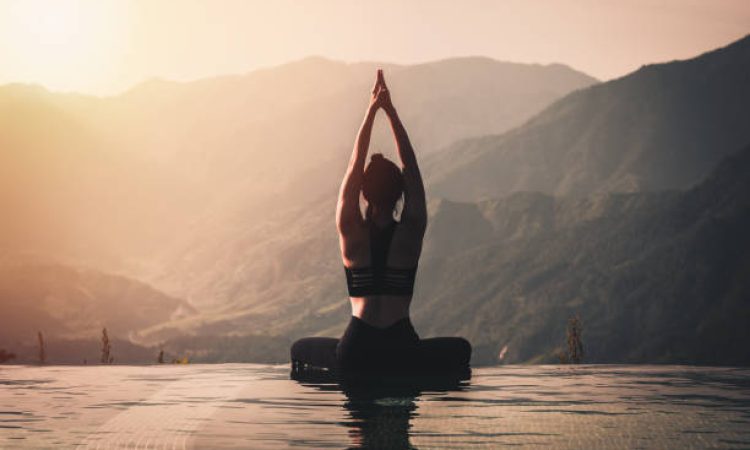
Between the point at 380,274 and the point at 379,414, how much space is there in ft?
4.51

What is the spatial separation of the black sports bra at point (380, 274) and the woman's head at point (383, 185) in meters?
0.22

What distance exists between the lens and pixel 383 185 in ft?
29.3

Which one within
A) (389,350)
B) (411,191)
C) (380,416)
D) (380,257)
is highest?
(411,191)

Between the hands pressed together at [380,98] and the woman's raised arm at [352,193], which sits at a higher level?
the hands pressed together at [380,98]

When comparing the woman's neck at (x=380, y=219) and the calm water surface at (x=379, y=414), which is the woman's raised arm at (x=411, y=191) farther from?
the calm water surface at (x=379, y=414)

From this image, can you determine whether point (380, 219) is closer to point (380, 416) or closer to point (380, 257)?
point (380, 257)

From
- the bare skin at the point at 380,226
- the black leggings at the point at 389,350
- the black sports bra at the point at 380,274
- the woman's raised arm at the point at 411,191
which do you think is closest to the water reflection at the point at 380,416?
the black leggings at the point at 389,350

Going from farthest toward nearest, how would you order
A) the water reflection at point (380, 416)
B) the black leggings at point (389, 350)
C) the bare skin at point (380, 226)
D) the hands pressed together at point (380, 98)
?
the hands pressed together at point (380, 98)
the black leggings at point (389, 350)
the bare skin at point (380, 226)
the water reflection at point (380, 416)

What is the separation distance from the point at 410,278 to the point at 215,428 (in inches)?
91.4

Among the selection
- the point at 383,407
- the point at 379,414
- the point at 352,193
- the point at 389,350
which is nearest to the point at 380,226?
the point at 352,193

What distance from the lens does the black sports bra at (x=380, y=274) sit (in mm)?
8844

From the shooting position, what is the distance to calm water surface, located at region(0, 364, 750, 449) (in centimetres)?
700

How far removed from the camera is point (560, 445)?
678cm

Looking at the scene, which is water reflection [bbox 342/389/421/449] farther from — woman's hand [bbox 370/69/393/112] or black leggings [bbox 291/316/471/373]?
woman's hand [bbox 370/69/393/112]
